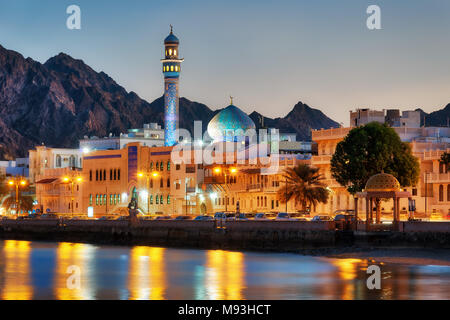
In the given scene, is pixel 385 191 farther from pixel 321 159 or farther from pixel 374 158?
pixel 321 159

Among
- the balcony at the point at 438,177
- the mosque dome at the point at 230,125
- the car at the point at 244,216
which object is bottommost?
the car at the point at 244,216

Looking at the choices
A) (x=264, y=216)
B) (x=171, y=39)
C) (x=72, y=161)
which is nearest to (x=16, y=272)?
(x=264, y=216)

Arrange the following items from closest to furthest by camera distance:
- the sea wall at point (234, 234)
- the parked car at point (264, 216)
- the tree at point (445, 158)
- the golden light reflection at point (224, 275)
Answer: the golden light reflection at point (224, 275), the sea wall at point (234, 234), the tree at point (445, 158), the parked car at point (264, 216)

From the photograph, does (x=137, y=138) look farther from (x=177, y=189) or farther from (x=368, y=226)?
(x=368, y=226)

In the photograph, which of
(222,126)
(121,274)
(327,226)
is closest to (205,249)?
(327,226)

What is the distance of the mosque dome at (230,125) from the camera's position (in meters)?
133

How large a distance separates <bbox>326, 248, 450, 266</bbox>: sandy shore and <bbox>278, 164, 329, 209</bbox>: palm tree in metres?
28.0

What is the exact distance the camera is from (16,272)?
66188 mm

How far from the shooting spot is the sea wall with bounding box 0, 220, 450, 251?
69125 millimetres

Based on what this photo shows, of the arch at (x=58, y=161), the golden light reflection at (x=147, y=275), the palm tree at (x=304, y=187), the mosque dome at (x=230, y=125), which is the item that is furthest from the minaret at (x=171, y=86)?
the golden light reflection at (x=147, y=275)

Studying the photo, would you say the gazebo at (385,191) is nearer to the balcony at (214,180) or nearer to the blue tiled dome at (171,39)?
the balcony at (214,180)

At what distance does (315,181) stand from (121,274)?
39.7m

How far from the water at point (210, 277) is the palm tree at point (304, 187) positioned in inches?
761

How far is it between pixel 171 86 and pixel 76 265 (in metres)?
77.3
